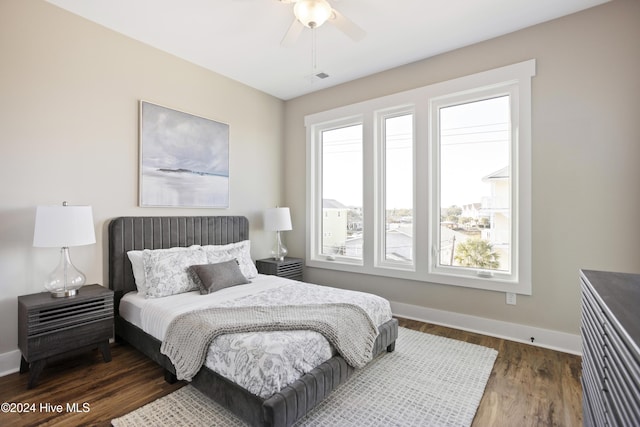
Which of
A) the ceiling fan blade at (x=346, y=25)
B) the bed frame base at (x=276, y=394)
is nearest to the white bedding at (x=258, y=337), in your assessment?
the bed frame base at (x=276, y=394)

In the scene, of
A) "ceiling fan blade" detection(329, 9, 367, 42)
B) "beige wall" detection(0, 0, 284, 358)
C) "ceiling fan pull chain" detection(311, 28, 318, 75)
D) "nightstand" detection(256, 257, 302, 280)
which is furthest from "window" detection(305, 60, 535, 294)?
"beige wall" detection(0, 0, 284, 358)

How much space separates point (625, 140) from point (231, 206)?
13.5 ft

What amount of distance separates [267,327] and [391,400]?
3.26 feet

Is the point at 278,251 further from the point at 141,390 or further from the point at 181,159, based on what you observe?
the point at 141,390

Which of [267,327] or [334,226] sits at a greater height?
[334,226]

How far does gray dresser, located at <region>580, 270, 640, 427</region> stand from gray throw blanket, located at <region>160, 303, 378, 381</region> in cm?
127

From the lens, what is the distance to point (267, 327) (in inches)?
78.5

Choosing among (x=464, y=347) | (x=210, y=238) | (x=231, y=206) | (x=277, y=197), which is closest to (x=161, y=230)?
(x=210, y=238)

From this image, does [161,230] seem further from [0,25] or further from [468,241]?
[468,241]

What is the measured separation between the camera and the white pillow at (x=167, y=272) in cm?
279

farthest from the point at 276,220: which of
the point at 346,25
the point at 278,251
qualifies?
the point at 346,25

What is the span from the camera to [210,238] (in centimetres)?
377

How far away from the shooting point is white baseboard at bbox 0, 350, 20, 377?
7.94 ft

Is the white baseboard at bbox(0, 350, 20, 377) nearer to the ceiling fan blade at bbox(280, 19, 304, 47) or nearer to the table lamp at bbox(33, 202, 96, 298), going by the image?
the table lamp at bbox(33, 202, 96, 298)
